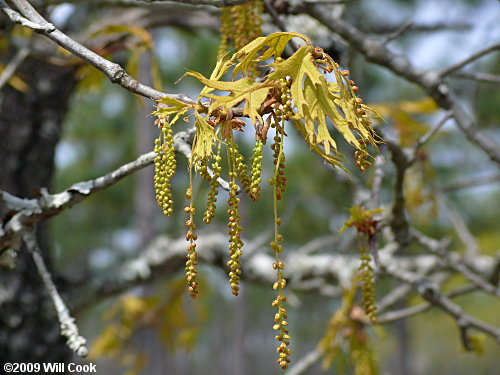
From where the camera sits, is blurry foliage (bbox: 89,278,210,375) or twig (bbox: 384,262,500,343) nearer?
twig (bbox: 384,262,500,343)

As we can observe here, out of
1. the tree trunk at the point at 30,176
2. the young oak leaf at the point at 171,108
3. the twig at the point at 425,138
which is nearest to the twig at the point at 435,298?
the twig at the point at 425,138

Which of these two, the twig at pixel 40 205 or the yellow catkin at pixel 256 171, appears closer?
the yellow catkin at pixel 256 171

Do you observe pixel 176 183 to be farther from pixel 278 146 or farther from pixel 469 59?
pixel 278 146

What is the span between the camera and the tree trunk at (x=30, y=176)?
85.5 inches

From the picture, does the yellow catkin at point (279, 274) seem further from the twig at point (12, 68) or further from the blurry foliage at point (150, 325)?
the blurry foliage at point (150, 325)

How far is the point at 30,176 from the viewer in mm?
2285

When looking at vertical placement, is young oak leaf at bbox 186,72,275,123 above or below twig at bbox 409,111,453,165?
below

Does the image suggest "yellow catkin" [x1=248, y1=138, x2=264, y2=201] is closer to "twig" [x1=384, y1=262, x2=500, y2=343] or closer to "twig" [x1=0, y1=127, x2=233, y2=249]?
"twig" [x1=0, y1=127, x2=233, y2=249]

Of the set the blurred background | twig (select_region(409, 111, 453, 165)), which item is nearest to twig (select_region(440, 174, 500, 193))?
the blurred background

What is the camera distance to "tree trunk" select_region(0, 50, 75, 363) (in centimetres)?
217

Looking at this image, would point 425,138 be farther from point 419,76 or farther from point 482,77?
point 482,77

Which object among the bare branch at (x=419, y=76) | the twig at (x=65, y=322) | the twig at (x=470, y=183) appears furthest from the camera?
the twig at (x=470, y=183)

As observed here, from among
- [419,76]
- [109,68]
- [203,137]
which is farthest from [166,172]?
[419,76]

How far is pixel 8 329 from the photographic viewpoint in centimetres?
216
